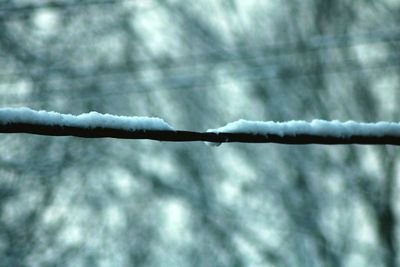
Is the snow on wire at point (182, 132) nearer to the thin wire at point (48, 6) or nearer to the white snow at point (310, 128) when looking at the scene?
the white snow at point (310, 128)

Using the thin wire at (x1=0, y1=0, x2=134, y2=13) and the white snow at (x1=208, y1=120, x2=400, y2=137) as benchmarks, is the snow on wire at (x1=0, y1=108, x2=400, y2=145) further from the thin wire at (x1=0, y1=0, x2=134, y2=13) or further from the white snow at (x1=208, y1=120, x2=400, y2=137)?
the thin wire at (x1=0, y1=0, x2=134, y2=13)

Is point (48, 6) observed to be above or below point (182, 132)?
above

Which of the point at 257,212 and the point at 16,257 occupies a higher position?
the point at 257,212

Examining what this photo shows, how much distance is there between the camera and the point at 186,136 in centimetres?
152

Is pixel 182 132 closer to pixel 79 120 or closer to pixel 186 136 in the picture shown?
pixel 186 136

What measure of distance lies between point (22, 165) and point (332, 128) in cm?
534

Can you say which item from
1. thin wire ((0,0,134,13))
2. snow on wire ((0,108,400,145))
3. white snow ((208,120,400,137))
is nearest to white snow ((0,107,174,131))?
snow on wire ((0,108,400,145))

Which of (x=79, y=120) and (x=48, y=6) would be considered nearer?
(x=79, y=120)

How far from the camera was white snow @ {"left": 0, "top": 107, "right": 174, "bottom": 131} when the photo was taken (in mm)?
1412

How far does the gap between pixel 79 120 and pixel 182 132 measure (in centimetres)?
21

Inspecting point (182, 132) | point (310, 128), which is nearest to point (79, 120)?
point (182, 132)

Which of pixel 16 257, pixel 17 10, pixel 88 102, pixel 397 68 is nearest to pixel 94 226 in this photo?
pixel 16 257

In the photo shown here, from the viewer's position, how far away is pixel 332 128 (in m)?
1.59

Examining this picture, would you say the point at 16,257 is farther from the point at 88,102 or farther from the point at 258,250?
the point at 258,250
